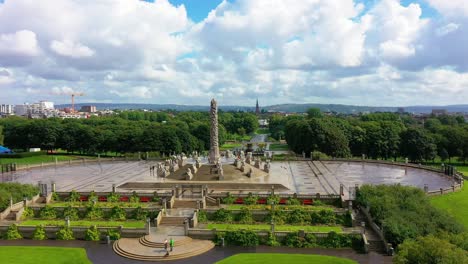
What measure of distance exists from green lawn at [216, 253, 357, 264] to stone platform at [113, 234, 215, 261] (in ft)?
9.40

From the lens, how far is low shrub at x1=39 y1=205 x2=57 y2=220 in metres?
37.9

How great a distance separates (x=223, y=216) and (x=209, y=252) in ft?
21.6

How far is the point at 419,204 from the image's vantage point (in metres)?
33.1

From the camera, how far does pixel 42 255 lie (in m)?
29.6

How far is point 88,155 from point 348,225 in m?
75.8

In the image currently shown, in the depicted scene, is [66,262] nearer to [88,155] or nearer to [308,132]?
[308,132]

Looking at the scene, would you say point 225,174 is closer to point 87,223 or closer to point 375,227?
point 87,223

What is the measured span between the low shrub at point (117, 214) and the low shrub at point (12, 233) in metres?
7.50

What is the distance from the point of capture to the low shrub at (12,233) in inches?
1304

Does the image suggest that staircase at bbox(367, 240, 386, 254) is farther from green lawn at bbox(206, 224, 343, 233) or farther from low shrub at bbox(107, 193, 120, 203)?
low shrub at bbox(107, 193, 120, 203)

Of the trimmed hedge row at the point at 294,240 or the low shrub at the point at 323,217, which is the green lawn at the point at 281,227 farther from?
the trimmed hedge row at the point at 294,240

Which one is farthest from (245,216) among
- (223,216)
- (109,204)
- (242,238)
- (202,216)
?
(109,204)

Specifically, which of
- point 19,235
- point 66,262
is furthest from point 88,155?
point 66,262

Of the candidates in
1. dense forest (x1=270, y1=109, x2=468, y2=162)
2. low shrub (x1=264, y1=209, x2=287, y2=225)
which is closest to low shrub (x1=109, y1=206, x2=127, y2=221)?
low shrub (x1=264, y1=209, x2=287, y2=225)
